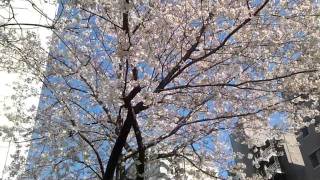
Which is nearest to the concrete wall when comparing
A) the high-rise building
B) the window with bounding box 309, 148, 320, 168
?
the high-rise building

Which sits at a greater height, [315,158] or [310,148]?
[310,148]

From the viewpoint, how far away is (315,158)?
79.3 ft

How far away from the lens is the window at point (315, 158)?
24.0 metres

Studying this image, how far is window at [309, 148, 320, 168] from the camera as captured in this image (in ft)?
78.6

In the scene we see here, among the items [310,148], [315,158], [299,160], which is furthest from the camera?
[299,160]

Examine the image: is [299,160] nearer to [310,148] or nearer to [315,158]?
[310,148]

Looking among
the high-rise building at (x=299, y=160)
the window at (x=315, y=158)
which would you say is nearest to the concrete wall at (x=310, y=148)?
the high-rise building at (x=299, y=160)

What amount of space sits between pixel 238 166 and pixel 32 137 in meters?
4.71

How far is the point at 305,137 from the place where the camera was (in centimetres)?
2514

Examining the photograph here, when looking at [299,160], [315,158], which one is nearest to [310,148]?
[315,158]

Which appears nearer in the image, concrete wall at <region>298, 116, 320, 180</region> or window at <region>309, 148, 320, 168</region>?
concrete wall at <region>298, 116, 320, 180</region>

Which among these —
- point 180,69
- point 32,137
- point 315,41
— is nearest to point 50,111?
point 32,137

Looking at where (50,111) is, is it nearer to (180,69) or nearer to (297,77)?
(180,69)

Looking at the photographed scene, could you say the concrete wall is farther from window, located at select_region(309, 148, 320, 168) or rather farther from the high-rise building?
window, located at select_region(309, 148, 320, 168)
